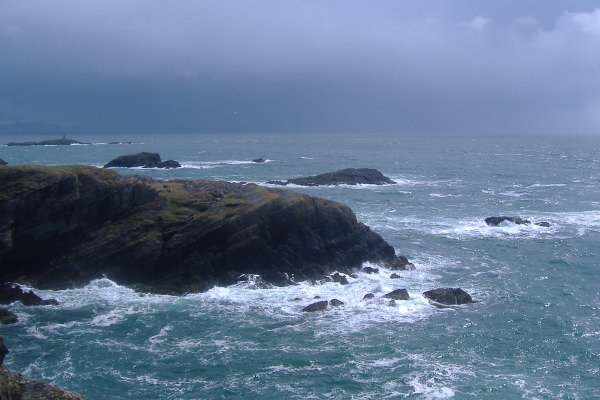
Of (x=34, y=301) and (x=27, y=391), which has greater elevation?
(x=27, y=391)

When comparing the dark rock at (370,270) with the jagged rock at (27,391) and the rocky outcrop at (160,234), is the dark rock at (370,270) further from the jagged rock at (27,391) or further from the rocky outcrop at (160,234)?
the jagged rock at (27,391)

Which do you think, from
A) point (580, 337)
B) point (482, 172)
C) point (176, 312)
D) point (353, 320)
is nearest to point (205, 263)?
point (176, 312)

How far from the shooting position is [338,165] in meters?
124

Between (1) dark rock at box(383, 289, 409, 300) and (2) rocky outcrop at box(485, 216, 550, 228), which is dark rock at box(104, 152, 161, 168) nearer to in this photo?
(2) rocky outcrop at box(485, 216, 550, 228)

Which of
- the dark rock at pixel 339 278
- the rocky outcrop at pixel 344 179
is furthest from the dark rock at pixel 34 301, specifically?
the rocky outcrop at pixel 344 179

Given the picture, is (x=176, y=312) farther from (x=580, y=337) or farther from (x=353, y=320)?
(x=580, y=337)

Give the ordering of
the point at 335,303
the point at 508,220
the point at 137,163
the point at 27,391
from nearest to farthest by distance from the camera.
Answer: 1. the point at 27,391
2. the point at 335,303
3. the point at 508,220
4. the point at 137,163

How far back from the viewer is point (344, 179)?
86.6 metres

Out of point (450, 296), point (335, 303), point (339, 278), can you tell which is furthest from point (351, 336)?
point (339, 278)

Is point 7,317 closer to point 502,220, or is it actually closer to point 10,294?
point 10,294

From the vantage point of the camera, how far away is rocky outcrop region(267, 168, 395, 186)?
8412 centimetres

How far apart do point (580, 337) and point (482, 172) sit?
84870 mm

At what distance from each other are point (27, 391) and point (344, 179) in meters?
74.9

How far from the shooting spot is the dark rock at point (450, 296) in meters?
31.6
